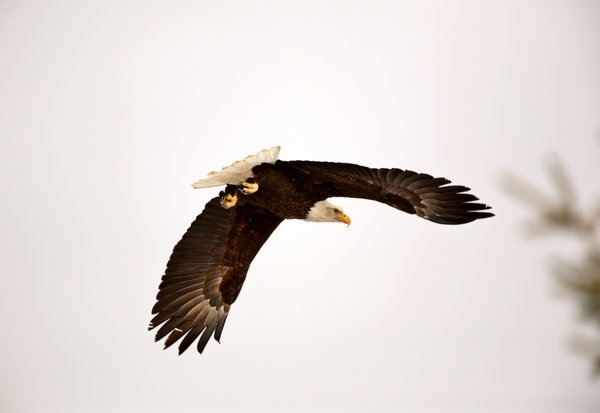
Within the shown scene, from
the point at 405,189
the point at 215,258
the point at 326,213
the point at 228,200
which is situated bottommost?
the point at 215,258

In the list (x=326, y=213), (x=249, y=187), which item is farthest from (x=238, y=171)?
(x=326, y=213)

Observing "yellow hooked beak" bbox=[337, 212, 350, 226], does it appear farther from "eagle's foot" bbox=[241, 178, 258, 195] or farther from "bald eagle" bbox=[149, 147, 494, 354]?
"eagle's foot" bbox=[241, 178, 258, 195]

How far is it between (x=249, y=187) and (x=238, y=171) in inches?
7.2

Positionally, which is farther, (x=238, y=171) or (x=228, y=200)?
(x=228, y=200)

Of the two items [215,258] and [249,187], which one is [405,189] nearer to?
[249,187]

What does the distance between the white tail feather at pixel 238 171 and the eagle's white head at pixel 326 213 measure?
0.70 meters

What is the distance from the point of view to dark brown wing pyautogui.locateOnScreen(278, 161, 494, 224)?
6.67 meters

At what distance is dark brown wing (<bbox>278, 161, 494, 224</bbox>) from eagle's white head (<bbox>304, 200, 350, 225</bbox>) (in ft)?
0.98

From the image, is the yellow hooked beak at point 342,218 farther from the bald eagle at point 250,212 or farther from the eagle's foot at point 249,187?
the eagle's foot at point 249,187

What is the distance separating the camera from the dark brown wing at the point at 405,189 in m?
6.67

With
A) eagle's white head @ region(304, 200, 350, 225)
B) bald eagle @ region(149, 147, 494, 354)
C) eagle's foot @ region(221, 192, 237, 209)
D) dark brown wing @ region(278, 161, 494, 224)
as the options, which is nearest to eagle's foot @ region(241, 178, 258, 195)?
bald eagle @ region(149, 147, 494, 354)

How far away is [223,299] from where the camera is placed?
783 centimetres

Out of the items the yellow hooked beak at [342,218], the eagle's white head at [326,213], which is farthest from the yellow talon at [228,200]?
the yellow hooked beak at [342,218]

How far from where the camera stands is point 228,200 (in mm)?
7262
